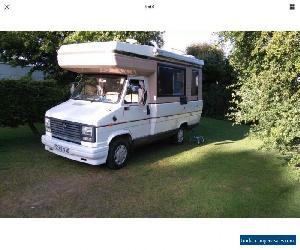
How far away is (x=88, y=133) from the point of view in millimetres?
7320

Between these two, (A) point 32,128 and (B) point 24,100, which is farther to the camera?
(A) point 32,128

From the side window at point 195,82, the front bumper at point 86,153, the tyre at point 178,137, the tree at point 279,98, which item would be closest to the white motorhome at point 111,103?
the front bumper at point 86,153

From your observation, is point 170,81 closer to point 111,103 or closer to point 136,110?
point 136,110

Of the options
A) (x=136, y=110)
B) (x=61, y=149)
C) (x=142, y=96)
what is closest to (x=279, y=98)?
(x=142, y=96)

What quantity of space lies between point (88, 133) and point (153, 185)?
1810 millimetres

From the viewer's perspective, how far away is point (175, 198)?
6.32m

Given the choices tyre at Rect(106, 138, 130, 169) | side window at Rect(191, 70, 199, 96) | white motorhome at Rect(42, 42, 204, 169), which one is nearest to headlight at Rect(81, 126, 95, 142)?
white motorhome at Rect(42, 42, 204, 169)

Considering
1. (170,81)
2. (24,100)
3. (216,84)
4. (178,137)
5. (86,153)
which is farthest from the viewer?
(216,84)

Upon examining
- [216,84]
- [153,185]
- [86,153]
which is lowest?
[153,185]

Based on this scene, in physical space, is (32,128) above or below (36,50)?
below

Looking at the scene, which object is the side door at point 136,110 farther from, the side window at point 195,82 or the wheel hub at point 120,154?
the side window at point 195,82
